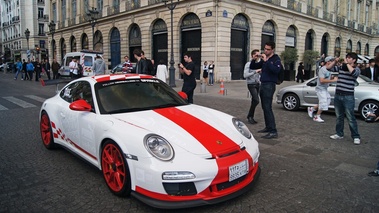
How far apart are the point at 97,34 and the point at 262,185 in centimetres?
3732

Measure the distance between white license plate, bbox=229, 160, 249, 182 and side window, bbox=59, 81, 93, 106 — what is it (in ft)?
6.99

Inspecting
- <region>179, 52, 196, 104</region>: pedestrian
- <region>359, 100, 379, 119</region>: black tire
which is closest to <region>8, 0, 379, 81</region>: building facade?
<region>179, 52, 196, 104</region>: pedestrian

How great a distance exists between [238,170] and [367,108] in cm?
720

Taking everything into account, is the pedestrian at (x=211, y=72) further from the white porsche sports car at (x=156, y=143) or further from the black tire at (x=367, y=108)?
the white porsche sports car at (x=156, y=143)

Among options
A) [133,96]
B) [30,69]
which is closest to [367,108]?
[133,96]

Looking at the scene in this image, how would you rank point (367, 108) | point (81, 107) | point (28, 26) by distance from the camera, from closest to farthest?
point (81, 107) → point (367, 108) → point (28, 26)

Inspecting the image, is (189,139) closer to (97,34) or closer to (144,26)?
(144,26)

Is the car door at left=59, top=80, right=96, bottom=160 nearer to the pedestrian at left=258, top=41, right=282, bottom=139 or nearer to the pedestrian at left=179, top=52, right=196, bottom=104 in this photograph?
the pedestrian at left=179, top=52, right=196, bottom=104

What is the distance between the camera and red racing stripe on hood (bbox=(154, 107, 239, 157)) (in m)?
3.21

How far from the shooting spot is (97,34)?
3766 centimetres

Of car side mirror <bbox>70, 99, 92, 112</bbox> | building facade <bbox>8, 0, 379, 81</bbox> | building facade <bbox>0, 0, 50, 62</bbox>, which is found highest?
building facade <bbox>0, 0, 50, 62</bbox>

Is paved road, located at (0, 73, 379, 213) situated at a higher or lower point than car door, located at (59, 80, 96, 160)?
lower

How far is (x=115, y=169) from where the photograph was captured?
3475mm

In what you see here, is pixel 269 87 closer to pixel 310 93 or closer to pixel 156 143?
pixel 156 143
